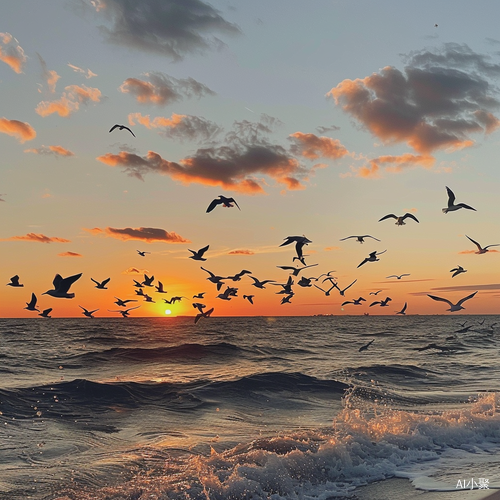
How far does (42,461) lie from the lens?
1476cm

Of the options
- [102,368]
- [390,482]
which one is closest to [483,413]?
[390,482]

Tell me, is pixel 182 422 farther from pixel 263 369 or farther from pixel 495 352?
pixel 495 352

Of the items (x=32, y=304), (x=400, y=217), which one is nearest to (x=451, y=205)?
(x=400, y=217)

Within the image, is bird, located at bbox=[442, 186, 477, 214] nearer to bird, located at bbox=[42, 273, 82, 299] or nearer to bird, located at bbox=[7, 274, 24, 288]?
bird, located at bbox=[42, 273, 82, 299]

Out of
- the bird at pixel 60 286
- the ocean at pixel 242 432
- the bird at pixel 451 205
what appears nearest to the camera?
the ocean at pixel 242 432

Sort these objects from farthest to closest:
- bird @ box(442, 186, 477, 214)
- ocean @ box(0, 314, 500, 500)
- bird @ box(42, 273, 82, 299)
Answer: bird @ box(442, 186, 477, 214) → bird @ box(42, 273, 82, 299) → ocean @ box(0, 314, 500, 500)

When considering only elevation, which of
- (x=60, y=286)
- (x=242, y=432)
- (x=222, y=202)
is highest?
(x=222, y=202)

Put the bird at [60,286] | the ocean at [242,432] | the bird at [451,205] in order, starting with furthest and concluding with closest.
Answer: the bird at [451,205] < the bird at [60,286] < the ocean at [242,432]

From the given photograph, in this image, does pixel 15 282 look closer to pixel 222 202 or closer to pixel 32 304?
pixel 32 304

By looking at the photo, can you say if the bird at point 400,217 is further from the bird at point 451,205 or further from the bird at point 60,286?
the bird at point 60,286

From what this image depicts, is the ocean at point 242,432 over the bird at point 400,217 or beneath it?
beneath

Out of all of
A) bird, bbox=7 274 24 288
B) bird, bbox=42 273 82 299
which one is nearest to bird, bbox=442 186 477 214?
bird, bbox=42 273 82 299

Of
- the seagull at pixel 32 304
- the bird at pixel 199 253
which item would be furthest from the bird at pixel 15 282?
the bird at pixel 199 253

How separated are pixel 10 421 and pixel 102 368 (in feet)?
56.8
